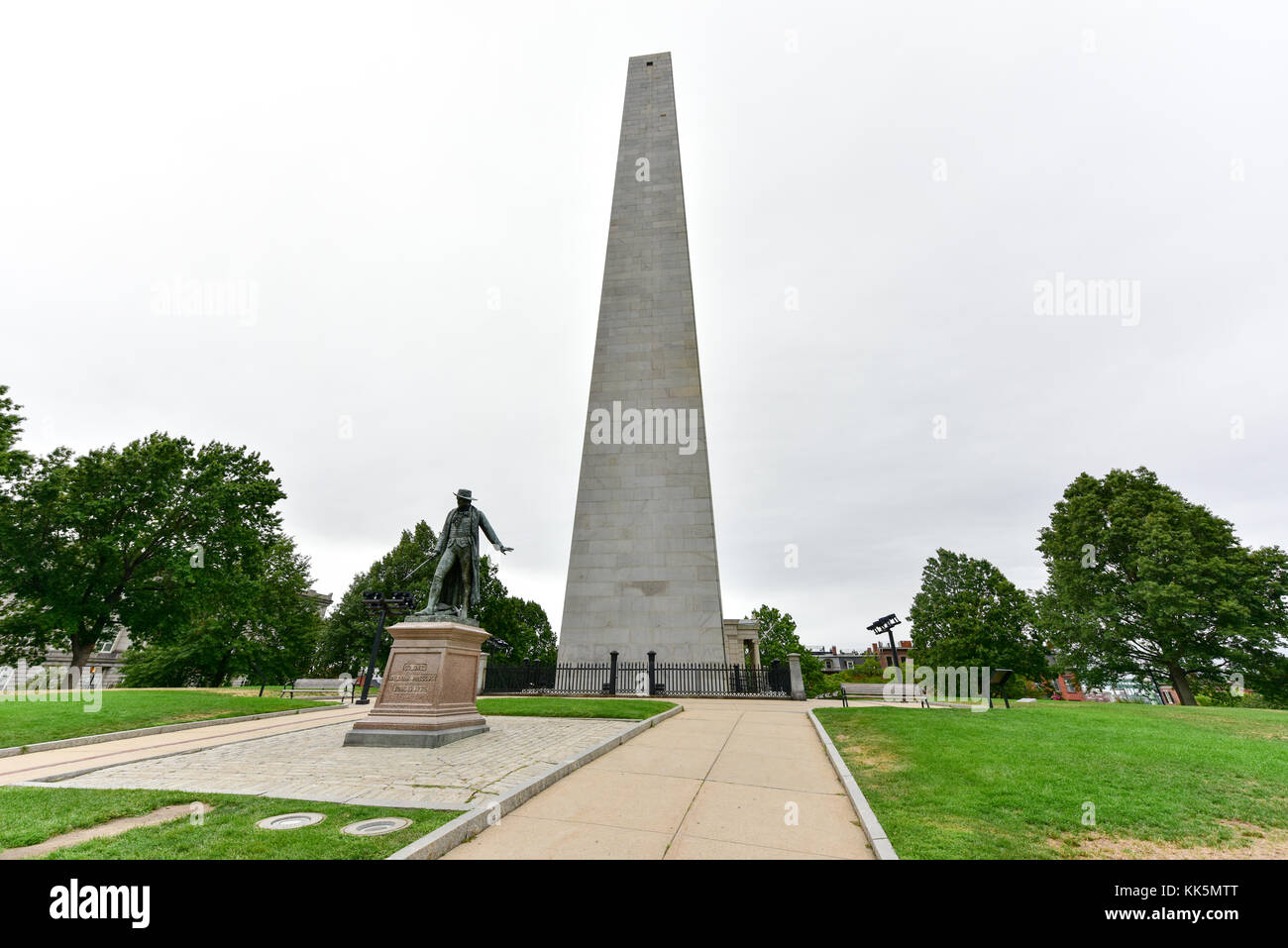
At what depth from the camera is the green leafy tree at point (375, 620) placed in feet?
143

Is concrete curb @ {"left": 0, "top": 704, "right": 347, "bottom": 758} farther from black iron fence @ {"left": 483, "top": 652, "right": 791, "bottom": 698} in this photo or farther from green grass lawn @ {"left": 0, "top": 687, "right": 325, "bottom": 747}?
black iron fence @ {"left": 483, "top": 652, "right": 791, "bottom": 698}

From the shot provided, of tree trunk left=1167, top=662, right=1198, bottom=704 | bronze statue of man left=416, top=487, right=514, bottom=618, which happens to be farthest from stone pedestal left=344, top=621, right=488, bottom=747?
tree trunk left=1167, top=662, right=1198, bottom=704

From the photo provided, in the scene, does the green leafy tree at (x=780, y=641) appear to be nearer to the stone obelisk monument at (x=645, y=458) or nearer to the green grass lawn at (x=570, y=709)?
the stone obelisk monument at (x=645, y=458)

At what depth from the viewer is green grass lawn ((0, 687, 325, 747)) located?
1027cm

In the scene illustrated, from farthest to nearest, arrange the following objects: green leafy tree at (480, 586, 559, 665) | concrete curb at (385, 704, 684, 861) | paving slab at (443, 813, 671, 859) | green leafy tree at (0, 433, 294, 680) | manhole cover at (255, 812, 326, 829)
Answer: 1. green leafy tree at (480, 586, 559, 665)
2. green leafy tree at (0, 433, 294, 680)
3. manhole cover at (255, 812, 326, 829)
4. paving slab at (443, 813, 671, 859)
5. concrete curb at (385, 704, 684, 861)

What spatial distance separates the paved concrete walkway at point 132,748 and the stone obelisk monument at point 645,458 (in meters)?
12.3

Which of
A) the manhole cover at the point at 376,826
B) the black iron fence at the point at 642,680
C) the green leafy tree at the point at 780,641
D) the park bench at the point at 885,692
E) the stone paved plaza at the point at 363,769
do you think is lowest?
the green leafy tree at the point at 780,641

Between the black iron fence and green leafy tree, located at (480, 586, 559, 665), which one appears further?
green leafy tree, located at (480, 586, 559, 665)

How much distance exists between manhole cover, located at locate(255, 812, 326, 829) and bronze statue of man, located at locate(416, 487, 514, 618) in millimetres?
5796

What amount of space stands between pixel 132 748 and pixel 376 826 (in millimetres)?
8799

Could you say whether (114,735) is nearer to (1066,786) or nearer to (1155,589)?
(1066,786)

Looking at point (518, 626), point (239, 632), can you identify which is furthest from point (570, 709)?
point (518, 626)

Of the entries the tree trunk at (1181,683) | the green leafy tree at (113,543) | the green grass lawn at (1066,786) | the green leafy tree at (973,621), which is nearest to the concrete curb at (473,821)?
the green grass lawn at (1066,786)

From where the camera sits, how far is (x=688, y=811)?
525 cm
